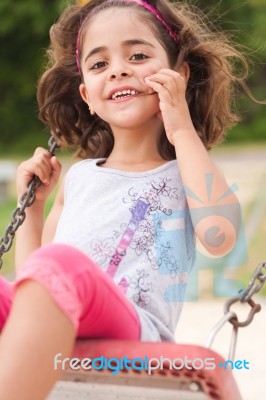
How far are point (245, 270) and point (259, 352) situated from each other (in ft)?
5.79

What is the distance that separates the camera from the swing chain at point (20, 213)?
2.06 meters

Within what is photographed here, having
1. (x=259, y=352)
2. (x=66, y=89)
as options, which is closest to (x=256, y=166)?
(x=259, y=352)

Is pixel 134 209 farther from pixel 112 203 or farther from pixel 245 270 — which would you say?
pixel 245 270

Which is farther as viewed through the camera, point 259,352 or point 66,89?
point 259,352

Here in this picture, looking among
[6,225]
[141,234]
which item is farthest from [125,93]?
[6,225]

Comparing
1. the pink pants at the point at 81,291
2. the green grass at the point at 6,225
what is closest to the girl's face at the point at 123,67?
the pink pants at the point at 81,291

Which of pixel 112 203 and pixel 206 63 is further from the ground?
pixel 206 63

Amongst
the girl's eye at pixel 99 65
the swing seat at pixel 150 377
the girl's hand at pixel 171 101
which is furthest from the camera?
the girl's eye at pixel 99 65

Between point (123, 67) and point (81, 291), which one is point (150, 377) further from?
point (123, 67)

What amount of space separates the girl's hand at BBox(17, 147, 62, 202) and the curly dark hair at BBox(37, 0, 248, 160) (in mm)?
86

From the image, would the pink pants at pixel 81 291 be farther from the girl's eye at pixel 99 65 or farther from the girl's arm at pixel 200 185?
the girl's eye at pixel 99 65

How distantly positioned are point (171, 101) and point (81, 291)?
0.66 m

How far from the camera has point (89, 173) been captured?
207 cm

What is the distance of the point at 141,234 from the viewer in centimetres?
187
